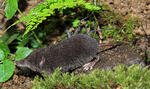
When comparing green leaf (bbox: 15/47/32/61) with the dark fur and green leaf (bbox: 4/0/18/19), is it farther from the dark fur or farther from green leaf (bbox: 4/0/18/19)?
green leaf (bbox: 4/0/18/19)

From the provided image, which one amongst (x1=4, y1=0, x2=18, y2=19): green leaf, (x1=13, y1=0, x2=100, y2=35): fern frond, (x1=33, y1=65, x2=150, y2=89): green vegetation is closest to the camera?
(x1=33, y1=65, x2=150, y2=89): green vegetation


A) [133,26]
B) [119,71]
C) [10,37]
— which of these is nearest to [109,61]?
[133,26]

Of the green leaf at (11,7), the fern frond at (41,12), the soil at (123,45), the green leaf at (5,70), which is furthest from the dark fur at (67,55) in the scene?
the green leaf at (11,7)

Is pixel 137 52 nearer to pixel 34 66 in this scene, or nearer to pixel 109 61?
pixel 109 61

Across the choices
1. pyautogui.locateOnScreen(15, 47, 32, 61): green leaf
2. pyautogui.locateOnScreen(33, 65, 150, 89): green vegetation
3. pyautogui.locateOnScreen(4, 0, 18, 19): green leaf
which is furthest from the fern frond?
pyautogui.locateOnScreen(33, 65, 150, 89): green vegetation

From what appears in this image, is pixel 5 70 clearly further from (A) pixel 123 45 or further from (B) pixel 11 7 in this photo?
(A) pixel 123 45

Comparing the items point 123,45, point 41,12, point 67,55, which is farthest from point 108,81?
point 123,45

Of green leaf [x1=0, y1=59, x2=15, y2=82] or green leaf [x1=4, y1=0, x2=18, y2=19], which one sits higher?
green leaf [x1=4, y1=0, x2=18, y2=19]

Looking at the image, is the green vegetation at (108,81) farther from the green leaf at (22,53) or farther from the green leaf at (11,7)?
the green leaf at (11,7)
